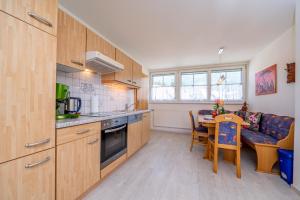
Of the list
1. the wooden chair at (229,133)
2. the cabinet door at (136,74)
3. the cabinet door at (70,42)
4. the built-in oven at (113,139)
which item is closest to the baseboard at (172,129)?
the cabinet door at (136,74)

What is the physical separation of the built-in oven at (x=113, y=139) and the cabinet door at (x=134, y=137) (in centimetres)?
13

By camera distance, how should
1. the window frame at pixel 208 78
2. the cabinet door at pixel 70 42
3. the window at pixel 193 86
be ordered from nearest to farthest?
1. the cabinet door at pixel 70 42
2. the window frame at pixel 208 78
3. the window at pixel 193 86

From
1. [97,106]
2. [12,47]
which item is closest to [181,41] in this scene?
[97,106]

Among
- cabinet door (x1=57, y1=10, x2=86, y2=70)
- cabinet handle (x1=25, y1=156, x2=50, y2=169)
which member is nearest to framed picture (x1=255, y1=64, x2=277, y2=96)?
cabinet door (x1=57, y1=10, x2=86, y2=70)

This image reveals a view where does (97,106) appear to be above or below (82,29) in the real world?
below

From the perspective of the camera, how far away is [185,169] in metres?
2.16

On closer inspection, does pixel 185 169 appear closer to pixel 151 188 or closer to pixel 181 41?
pixel 151 188

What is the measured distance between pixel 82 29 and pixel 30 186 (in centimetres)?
179

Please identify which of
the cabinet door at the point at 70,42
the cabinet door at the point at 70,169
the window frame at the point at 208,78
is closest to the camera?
the cabinet door at the point at 70,169

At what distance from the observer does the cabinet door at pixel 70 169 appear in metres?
1.19

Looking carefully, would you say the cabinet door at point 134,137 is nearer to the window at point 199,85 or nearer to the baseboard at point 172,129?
the baseboard at point 172,129

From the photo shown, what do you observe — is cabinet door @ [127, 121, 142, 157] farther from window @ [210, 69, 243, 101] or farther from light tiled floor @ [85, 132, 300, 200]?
window @ [210, 69, 243, 101]

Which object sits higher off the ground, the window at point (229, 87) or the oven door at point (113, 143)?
the window at point (229, 87)

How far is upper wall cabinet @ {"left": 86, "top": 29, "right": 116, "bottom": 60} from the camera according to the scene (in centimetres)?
183
